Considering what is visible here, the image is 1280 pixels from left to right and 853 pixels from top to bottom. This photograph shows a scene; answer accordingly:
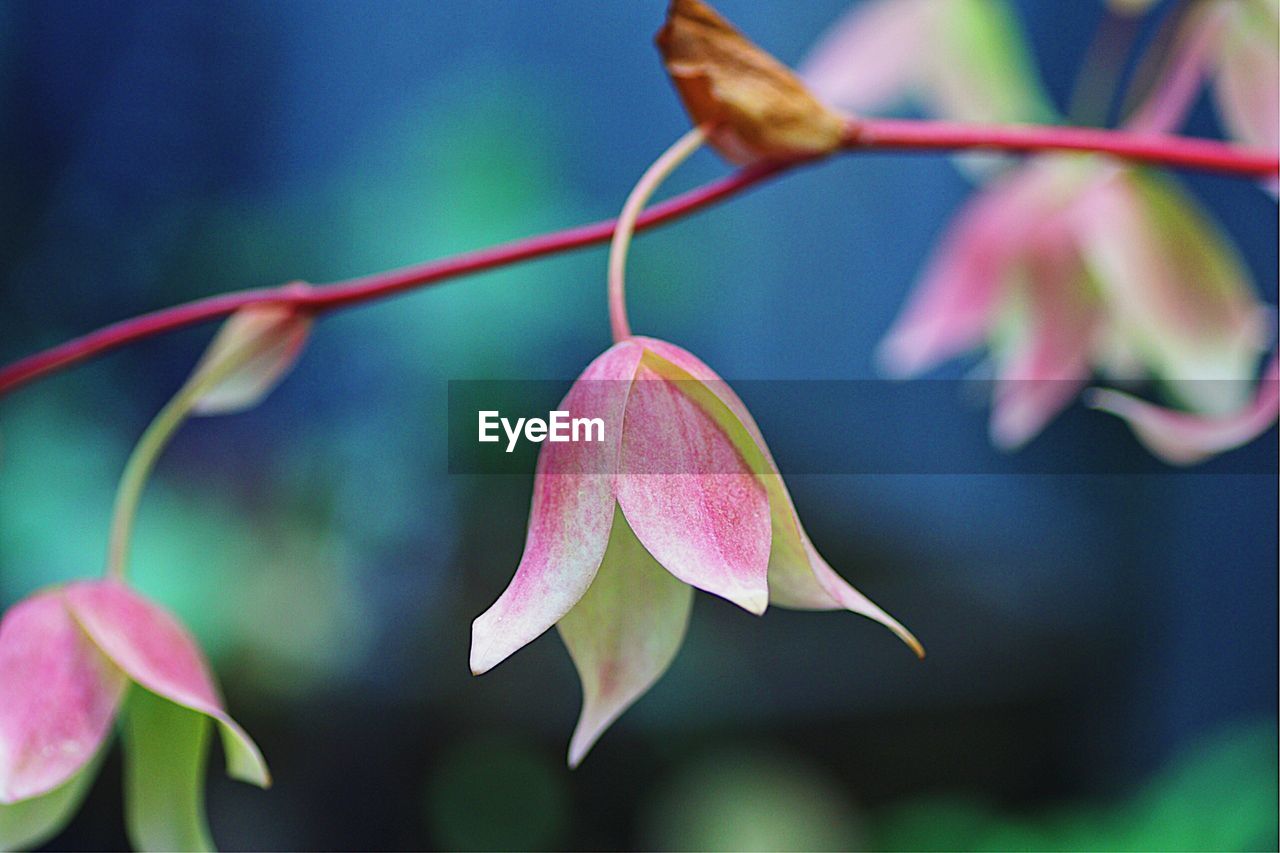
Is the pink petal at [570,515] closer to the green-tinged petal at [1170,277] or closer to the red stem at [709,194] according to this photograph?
the red stem at [709,194]

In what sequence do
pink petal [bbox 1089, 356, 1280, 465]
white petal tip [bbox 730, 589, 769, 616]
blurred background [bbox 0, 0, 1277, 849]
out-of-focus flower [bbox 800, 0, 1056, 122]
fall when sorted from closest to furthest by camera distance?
white petal tip [bbox 730, 589, 769, 616], pink petal [bbox 1089, 356, 1280, 465], out-of-focus flower [bbox 800, 0, 1056, 122], blurred background [bbox 0, 0, 1277, 849]

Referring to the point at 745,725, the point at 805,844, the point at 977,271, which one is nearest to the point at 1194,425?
→ the point at 977,271

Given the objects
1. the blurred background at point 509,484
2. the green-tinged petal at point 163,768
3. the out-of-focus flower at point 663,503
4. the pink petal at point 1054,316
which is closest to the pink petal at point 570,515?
the out-of-focus flower at point 663,503

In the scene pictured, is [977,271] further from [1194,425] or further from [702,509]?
[702,509]

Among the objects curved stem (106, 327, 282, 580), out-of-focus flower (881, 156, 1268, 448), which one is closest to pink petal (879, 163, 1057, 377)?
out-of-focus flower (881, 156, 1268, 448)

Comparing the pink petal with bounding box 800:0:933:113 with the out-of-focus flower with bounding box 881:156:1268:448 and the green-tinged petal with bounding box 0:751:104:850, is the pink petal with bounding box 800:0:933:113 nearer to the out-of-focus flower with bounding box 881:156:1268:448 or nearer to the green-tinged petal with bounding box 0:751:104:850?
the out-of-focus flower with bounding box 881:156:1268:448
